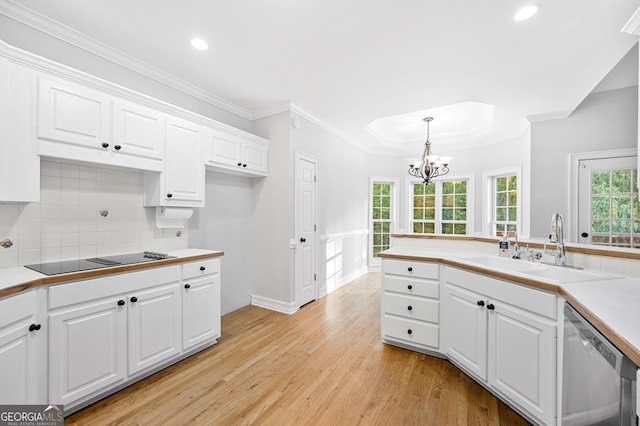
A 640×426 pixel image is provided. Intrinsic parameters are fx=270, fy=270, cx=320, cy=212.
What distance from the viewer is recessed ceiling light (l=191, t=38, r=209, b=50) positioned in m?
2.24

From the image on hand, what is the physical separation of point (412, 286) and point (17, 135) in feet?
10.1

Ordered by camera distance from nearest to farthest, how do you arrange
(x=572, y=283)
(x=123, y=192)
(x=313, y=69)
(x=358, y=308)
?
1. (x=572, y=283)
2. (x=123, y=192)
3. (x=313, y=69)
4. (x=358, y=308)

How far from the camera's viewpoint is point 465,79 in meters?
2.82

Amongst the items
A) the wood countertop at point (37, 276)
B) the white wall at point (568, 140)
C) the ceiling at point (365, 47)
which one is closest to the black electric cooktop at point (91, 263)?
the wood countertop at point (37, 276)

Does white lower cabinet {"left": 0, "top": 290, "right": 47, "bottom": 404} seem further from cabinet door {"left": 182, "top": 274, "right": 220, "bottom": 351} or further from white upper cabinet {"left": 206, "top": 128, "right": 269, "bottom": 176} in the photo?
white upper cabinet {"left": 206, "top": 128, "right": 269, "bottom": 176}

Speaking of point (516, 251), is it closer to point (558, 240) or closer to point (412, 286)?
point (558, 240)

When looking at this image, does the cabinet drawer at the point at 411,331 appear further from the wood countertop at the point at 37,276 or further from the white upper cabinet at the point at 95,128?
the white upper cabinet at the point at 95,128

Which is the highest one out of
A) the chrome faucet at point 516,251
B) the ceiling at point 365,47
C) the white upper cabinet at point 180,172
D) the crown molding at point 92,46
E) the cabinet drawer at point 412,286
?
the ceiling at point 365,47

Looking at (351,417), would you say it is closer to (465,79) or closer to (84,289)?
(84,289)

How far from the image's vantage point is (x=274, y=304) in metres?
3.59

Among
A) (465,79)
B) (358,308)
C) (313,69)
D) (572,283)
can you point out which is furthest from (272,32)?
(358,308)

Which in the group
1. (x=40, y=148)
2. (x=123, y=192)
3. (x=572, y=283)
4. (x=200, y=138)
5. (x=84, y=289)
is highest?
(x=200, y=138)

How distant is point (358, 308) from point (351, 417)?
1.98m

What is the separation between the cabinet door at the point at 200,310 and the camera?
7.67ft
